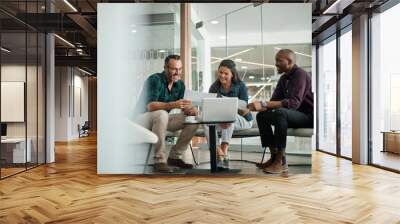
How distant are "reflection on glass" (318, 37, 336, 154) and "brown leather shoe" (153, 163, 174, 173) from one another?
16.5ft

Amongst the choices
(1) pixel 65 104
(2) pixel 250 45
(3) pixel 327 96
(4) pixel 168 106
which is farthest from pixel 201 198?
(1) pixel 65 104

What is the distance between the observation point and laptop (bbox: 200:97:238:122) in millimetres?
5898

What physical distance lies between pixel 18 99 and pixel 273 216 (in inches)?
205

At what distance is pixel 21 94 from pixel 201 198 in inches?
168

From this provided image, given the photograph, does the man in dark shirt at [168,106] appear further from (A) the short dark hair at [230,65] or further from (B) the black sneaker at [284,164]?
(B) the black sneaker at [284,164]

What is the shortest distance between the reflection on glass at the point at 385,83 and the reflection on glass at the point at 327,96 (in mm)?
1893

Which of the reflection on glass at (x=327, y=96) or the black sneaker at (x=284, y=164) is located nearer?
the black sneaker at (x=284, y=164)

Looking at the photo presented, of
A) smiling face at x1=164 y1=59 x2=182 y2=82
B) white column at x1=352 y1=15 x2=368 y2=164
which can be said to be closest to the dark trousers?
smiling face at x1=164 y1=59 x2=182 y2=82

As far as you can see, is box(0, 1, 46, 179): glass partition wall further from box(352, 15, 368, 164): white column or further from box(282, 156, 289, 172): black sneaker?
box(352, 15, 368, 164): white column

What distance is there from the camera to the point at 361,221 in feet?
11.7

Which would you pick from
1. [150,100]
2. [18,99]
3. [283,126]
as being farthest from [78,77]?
[283,126]

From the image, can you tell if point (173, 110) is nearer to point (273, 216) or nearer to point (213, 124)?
point (213, 124)

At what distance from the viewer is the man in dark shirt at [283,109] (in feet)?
19.5

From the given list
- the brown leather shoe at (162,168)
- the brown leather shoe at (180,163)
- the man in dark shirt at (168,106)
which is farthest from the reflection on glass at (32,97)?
the brown leather shoe at (180,163)
